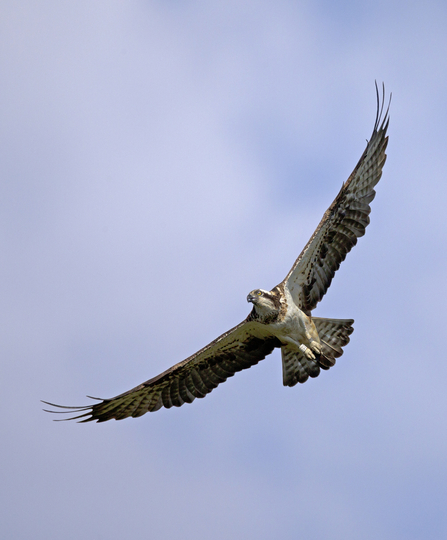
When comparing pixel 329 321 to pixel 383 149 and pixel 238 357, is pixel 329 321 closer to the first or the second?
pixel 238 357

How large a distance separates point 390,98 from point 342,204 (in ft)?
6.08

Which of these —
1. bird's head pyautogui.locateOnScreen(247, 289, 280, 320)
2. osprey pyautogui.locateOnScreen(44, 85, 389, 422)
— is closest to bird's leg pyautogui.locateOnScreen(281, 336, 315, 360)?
osprey pyautogui.locateOnScreen(44, 85, 389, 422)

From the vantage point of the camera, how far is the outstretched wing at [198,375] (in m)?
15.5

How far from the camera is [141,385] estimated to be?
50.0 feet

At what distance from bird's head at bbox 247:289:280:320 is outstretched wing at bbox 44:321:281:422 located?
0.68 m

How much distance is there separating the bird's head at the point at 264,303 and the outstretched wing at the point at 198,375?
26.6 inches

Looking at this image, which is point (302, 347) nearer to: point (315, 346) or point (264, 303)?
point (315, 346)

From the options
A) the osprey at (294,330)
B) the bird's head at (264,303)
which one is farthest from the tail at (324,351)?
the bird's head at (264,303)

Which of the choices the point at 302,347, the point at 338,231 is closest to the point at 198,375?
the point at 302,347

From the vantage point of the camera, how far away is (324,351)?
1548cm

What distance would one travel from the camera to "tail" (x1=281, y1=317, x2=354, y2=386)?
50.8ft

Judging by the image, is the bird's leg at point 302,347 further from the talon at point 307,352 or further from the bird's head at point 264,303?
the bird's head at point 264,303

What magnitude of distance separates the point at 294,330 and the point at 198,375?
74.3 inches

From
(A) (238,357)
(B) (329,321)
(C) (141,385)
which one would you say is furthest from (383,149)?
(C) (141,385)
